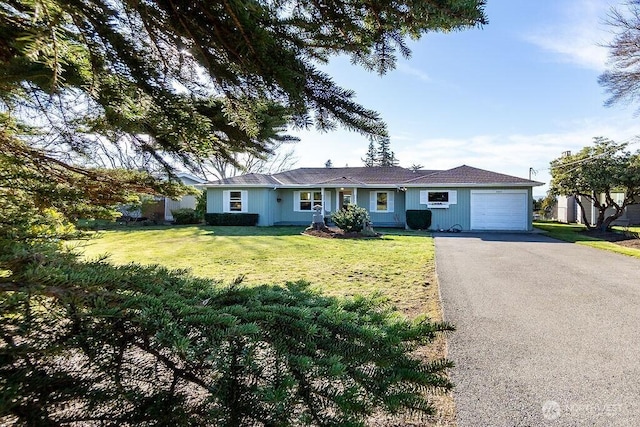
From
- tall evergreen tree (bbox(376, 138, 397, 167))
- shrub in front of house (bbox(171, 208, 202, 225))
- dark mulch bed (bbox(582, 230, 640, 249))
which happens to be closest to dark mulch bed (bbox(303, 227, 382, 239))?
dark mulch bed (bbox(582, 230, 640, 249))

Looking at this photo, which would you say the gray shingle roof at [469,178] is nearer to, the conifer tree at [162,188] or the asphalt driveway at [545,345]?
the asphalt driveway at [545,345]

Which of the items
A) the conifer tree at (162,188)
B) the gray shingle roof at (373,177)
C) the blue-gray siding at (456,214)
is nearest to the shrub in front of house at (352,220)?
the gray shingle roof at (373,177)

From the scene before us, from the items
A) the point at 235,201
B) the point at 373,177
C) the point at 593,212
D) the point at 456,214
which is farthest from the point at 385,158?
the point at 235,201

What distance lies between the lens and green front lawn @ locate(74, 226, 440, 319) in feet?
21.3

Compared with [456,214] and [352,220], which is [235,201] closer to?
[352,220]

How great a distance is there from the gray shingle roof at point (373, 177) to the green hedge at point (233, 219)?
6.86 feet

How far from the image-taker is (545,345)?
394cm

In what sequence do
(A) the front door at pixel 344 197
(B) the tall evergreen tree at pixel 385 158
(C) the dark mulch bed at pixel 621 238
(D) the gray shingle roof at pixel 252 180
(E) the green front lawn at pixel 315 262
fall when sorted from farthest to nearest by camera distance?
(B) the tall evergreen tree at pixel 385 158, (A) the front door at pixel 344 197, (D) the gray shingle roof at pixel 252 180, (C) the dark mulch bed at pixel 621 238, (E) the green front lawn at pixel 315 262

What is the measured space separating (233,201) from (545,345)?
21088mm

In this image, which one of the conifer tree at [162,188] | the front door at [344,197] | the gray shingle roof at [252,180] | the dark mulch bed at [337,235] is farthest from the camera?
the front door at [344,197]

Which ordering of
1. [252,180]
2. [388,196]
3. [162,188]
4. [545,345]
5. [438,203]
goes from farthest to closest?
[252,180]
[388,196]
[438,203]
[545,345]
[162,188]

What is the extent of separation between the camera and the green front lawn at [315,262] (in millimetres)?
6500

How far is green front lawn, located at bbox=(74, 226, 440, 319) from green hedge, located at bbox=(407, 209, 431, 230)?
22.8 ft

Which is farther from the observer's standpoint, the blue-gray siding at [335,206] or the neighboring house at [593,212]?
the neighboring house at [593,212]
